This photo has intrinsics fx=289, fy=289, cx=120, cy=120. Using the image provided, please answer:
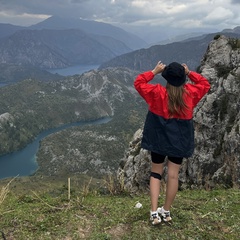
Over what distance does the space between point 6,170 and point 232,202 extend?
19227 centimetres

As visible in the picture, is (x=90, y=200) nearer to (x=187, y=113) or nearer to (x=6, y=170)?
(x=187, y=113)

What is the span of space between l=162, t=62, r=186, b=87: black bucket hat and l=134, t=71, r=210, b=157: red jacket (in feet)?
0.82

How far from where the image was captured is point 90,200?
879 centimetres

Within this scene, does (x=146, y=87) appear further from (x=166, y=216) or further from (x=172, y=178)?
(x=166, y=216)

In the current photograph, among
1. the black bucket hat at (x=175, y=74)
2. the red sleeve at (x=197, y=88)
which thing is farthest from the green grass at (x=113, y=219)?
the black bucket hat at (x=175, y=74)

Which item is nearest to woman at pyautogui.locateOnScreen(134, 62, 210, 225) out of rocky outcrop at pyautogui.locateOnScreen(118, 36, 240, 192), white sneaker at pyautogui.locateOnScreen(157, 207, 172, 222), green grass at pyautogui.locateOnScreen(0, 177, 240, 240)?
white sneaker at pyautogui.locateOnScreen(157, 207, 172, 222)

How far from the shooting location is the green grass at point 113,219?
6457 mm

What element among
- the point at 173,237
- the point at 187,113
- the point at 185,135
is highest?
the point at 187,113

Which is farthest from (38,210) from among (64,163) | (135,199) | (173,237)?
(64,163)

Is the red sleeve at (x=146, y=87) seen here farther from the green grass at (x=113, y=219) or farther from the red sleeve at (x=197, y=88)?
the green grass at (x=113, y=219)

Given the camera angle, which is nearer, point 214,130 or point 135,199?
point 135,199

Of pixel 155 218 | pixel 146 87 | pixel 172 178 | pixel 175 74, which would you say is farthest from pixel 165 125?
pixel 155 218

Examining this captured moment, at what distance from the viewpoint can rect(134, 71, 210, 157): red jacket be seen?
626 cm

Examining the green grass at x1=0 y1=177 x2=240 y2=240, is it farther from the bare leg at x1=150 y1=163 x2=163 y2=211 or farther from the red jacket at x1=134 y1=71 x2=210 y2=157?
the red jacket at x1=134 y1=71 x2=210 y2=157
